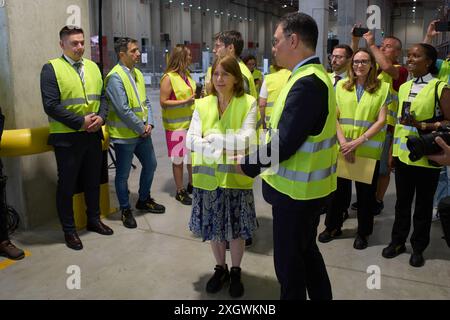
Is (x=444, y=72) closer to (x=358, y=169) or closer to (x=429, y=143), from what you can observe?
(x=358, y=169)

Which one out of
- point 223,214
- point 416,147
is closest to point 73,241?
point 223,214

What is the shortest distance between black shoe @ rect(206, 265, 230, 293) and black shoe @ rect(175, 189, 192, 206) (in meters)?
1.71

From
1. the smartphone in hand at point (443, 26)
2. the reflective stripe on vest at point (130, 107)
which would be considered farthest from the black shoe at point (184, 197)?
the smartphone in hand at point (443, 26)

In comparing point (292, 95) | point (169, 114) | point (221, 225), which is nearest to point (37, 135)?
point (169, 114)

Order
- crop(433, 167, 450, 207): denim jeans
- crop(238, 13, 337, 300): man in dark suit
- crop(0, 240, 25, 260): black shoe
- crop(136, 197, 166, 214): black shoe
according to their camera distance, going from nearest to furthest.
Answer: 1. crop(238, 13, 337, 300): man in dark suit
2. crop(0, 240, 25, 260): black shoe
3. crop(433, 167, 450, 207): denim jeans
4. crop(136, 197, 166, 214): black shoe

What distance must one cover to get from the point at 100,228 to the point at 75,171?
578mm

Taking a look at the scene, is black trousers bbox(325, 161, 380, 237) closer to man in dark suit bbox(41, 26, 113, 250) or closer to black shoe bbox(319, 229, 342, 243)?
black shoe bbox(319, 229, 342, 243)

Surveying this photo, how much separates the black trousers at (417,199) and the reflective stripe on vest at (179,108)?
81.7 inches

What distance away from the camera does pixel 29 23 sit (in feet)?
11.5

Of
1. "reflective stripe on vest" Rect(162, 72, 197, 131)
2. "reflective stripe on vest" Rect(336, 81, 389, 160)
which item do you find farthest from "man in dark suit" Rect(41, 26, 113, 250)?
A: "reflective stripe on vest" Rect(336, 81, 389, 160)

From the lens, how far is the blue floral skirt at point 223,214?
2.60 metres

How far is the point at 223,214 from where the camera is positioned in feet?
8.59

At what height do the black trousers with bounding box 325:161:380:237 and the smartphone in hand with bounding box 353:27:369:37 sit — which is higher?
Answer: the smartphone in hand with bounding box 353:27:369:37

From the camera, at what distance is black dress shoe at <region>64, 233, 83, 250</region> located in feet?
10.9
